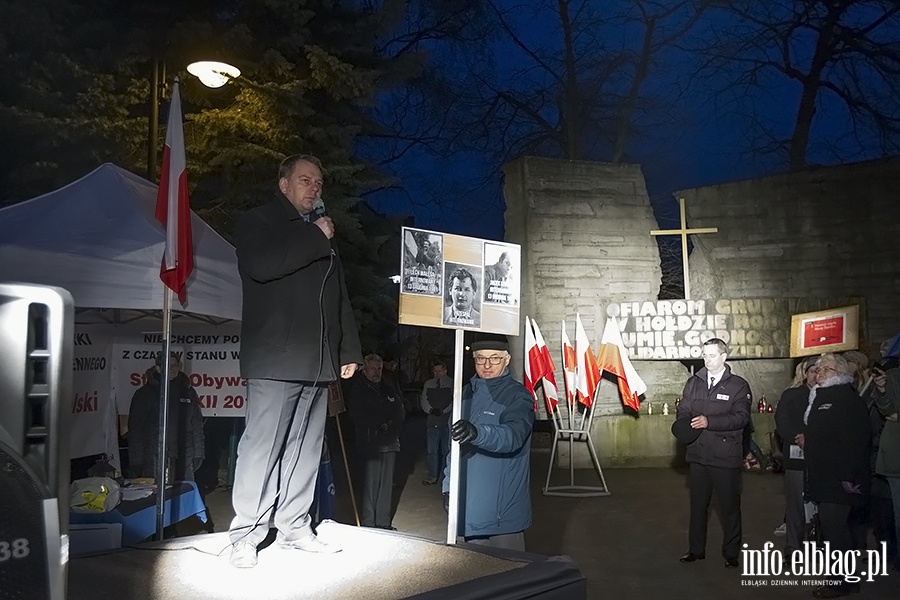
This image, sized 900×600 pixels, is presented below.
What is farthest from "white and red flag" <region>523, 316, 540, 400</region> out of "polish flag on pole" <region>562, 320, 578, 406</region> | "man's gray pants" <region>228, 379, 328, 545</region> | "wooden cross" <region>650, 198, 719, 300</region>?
"man's gray pants" <region>228, 379, 328, 545</region>

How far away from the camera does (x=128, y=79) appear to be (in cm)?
1019

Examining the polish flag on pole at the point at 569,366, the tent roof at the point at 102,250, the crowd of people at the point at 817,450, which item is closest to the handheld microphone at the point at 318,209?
the tent roof at the point at 102,250

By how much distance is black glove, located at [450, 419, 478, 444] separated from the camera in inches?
142

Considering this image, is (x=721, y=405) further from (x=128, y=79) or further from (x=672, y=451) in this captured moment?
(x=128, y=79)

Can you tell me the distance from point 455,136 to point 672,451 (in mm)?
12745

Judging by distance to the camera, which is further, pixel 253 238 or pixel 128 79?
pixel 128 79

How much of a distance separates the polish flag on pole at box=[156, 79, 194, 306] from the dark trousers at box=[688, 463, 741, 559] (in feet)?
14.7

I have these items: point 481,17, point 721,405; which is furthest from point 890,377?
point 481,17

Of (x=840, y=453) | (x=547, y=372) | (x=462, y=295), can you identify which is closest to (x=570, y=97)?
(x=547, y=372)

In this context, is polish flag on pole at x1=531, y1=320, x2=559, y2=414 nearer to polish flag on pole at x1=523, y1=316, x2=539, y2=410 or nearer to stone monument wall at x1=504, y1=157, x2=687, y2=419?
polish flag on pole at x1=523, y1=316, x2=539, y2=410

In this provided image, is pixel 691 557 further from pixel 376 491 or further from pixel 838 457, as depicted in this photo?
pixel 376 491

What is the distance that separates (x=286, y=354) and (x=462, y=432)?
1.03m

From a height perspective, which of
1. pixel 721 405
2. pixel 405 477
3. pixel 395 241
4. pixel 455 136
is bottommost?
pixel 405 477

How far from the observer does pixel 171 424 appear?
7.91m
